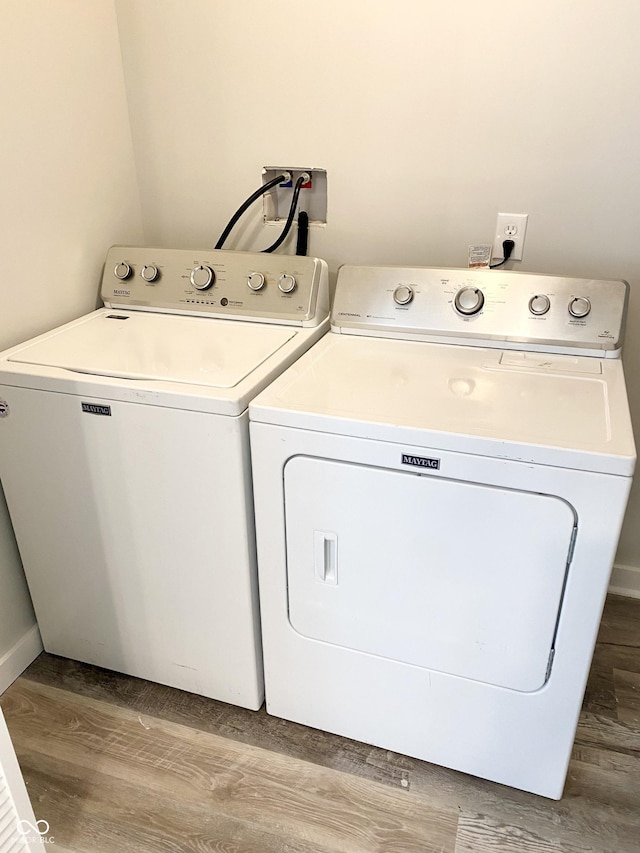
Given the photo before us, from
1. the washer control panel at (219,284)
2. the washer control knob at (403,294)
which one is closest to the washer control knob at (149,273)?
the washer control panel at (219,284)

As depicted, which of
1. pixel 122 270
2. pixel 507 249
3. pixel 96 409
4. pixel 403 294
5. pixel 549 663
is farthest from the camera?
pixel 122 270

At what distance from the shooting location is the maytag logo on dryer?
1.38 metres

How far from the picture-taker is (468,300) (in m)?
1.57

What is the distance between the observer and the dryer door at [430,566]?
46.6 inches

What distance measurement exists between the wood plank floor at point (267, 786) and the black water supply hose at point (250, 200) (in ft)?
4.08

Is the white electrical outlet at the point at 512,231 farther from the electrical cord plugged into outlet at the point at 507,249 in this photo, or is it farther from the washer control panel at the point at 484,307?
the washer control panel at the point at 484,307

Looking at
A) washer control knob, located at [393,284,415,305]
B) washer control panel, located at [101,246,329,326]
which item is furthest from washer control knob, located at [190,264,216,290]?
washer control knob, located at [393,284,415,305]

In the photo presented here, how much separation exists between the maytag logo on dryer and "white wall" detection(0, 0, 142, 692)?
0.36 metres

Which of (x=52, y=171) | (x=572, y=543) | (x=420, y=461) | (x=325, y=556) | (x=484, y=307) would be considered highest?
(x=52, y=171)

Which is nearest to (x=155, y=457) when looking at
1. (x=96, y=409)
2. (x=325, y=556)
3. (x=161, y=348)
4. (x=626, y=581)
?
(x=96, y=409)

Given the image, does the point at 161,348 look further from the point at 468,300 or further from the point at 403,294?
the point at 468,300

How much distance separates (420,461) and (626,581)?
3.86 feet

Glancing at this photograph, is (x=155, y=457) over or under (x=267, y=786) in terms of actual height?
over

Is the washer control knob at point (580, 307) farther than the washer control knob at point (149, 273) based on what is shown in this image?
No
